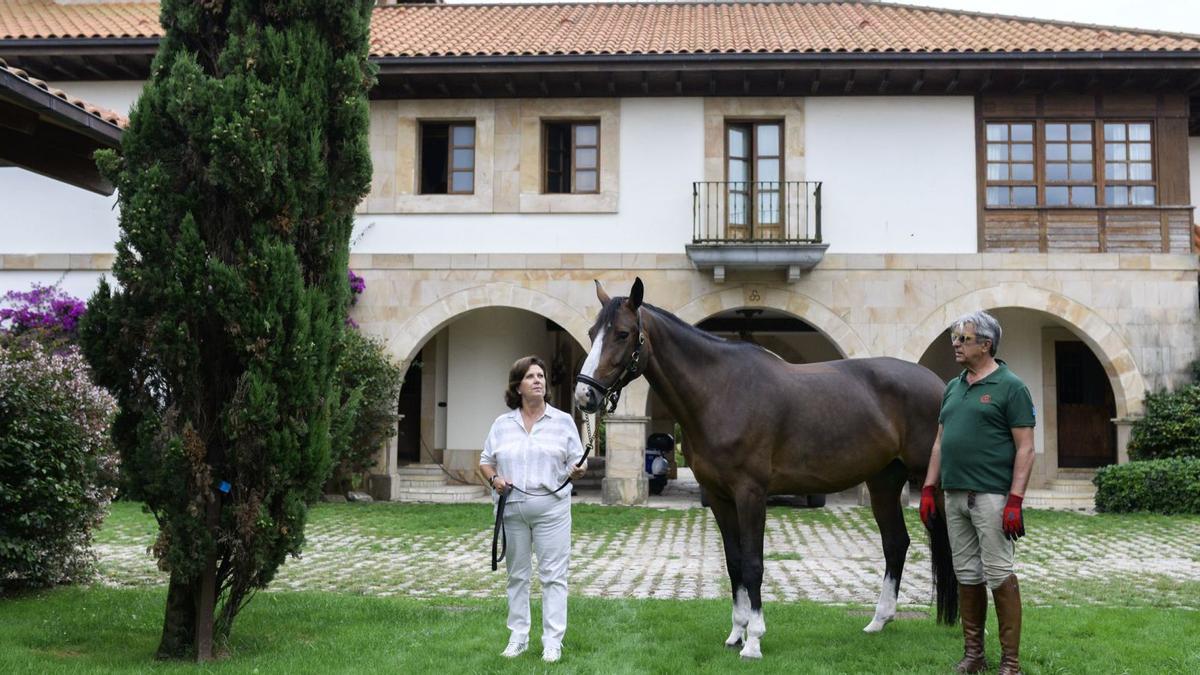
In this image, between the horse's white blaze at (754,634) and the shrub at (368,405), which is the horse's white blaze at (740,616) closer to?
the horse's white blaze at (754,634)

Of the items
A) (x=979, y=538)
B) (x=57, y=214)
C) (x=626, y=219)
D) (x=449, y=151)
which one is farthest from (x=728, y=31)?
(x=979, y=538)

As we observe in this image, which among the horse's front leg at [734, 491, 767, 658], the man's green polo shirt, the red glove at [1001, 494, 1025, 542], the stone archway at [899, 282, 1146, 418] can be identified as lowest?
the horse's front leg at [734, 491, 767, 658]

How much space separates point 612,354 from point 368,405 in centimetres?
1139

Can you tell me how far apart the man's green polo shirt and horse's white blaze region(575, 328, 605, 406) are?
6.16 ft

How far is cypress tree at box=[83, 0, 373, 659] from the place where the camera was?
5.43 meters

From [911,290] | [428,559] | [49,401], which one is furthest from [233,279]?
[911,290]

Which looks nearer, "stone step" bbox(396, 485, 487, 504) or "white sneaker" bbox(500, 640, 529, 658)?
"white sneaker" bbox(500, 640, 529, 658)

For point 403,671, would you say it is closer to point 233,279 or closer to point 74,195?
point 233,279

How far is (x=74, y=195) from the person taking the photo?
56.6ft

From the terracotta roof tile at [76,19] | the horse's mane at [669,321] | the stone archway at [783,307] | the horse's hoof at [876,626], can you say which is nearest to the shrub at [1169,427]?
the stone archway at [783,307]

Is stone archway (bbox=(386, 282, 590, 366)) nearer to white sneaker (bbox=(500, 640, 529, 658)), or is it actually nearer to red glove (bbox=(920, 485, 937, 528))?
white sneaker (bbox=(500, 640, 529, 658))

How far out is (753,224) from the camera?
1648 cm

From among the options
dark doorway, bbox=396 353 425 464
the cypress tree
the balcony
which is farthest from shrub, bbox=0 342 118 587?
dark doorway, bbox=396 353 425 464

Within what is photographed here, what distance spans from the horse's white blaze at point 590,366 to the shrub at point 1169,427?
13.1 meters
